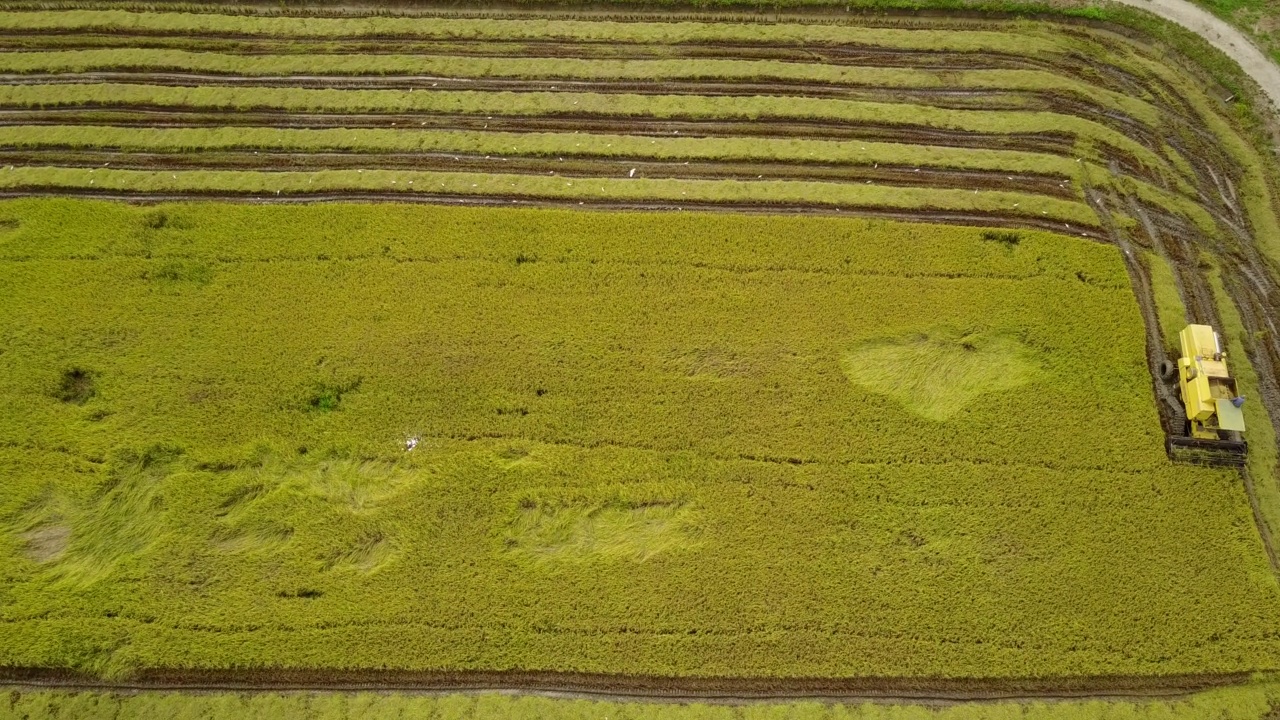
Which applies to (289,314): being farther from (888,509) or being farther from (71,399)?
(888,509)

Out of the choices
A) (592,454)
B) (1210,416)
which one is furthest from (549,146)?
(1210,416)

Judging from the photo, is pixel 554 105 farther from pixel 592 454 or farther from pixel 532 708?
pixel 532 708

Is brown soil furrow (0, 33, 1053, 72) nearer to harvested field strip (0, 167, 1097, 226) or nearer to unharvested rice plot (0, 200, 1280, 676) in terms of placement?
harvested field strip (0, 167, 1097, 226)

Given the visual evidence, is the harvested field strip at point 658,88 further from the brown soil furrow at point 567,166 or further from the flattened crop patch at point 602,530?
the flattened crop patch at point 602,530

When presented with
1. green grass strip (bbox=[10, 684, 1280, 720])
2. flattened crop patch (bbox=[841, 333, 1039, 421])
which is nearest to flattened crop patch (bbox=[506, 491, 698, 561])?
green grass strip (bbox=[10, 684, 1280, 720])

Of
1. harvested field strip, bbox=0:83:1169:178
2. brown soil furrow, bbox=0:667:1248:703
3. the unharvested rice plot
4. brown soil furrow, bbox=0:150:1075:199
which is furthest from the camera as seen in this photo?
harvested field strip, bbox=0:83:1169:178
